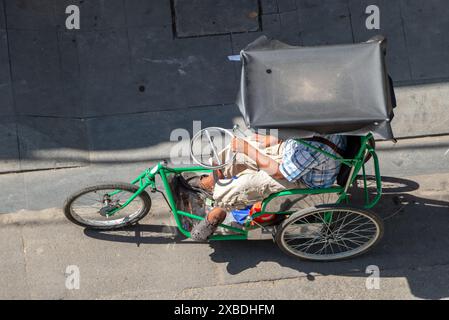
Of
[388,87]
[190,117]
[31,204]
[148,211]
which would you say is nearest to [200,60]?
[190,117]

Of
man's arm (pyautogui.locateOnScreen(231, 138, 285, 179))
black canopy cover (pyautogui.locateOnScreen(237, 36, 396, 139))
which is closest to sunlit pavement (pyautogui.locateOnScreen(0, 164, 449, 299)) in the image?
man's arm (pyautogui.locateOnScreen(231, 138, 285, 179))

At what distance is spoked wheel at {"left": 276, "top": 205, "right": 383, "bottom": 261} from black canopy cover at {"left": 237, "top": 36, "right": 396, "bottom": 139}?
1.03 meters

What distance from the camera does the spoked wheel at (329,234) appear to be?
5.04 meters

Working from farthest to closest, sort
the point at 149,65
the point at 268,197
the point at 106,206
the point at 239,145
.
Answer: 1. the point at 149,65
2. the point at 106,206
3. the point at 239,145
4. the point at 268,197

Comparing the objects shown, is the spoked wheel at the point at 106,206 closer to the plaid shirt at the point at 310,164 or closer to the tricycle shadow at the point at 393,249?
the tricycle shadow at the point at 393,249

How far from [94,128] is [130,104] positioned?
471mm

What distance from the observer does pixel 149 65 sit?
6617mm

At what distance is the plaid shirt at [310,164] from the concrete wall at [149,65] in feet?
5.98

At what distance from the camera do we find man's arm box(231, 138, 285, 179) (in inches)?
Answer: 192

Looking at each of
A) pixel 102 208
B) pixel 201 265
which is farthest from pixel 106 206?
pixel 201 265

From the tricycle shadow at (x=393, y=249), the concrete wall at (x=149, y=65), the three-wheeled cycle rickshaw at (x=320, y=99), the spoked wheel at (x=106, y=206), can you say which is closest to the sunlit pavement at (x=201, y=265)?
the tricycle shadow at (x=393, y=249)

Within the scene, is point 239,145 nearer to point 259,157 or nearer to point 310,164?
point 259,157

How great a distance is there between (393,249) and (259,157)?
169cm

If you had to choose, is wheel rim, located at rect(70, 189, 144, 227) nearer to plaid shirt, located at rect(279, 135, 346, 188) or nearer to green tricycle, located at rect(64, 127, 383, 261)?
green tricycle, located at rect(64, 127, 383, 261)
